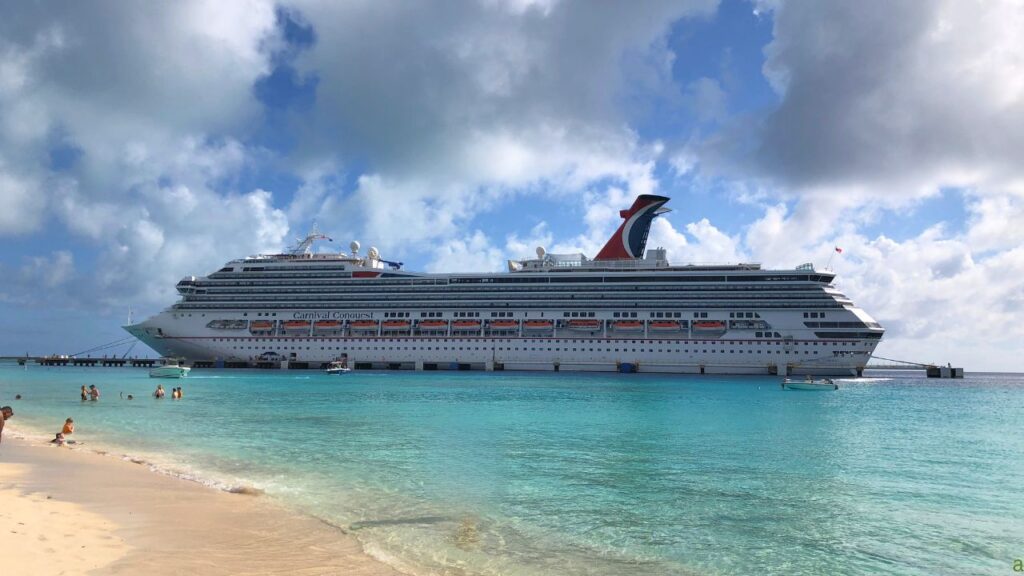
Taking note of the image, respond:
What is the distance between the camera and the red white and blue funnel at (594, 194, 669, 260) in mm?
71750

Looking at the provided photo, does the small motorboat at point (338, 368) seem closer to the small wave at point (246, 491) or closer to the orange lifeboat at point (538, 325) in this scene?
the orange lifeboat at point (538, 325)

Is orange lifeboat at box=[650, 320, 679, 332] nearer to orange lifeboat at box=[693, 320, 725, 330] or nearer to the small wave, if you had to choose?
orange lifeboat at box=[693, 320, 725, 330]

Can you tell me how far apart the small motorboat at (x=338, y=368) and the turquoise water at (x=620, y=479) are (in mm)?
32210

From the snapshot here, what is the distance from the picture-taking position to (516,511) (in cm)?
1009

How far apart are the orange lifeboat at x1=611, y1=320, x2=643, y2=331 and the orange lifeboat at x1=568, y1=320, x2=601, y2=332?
1.66 m

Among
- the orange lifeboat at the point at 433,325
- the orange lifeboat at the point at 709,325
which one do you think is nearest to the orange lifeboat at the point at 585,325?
the orange lifeboat at the point at 709,325

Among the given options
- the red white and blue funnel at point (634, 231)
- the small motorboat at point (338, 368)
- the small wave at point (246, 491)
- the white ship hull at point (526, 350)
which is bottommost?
the small wave at point (246, 491)

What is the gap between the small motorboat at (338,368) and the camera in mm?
59375

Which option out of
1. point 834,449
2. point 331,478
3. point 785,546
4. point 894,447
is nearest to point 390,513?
point 331,478

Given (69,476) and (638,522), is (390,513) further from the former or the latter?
(69,476)

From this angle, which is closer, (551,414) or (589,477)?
(589,477)

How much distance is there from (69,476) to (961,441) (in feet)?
78.1

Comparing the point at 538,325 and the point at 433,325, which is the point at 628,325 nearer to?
the point at 538,325

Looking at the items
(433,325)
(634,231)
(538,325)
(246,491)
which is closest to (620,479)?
(246,491)
